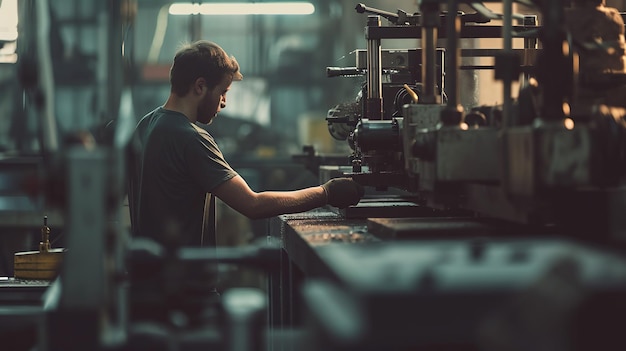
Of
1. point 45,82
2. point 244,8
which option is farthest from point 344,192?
point 244,8

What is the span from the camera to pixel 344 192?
2420 mm

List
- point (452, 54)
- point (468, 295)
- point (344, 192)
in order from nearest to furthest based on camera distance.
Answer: point (468, 295)
point (452, 54)
point (344, 192)

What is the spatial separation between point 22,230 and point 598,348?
12.8 feet

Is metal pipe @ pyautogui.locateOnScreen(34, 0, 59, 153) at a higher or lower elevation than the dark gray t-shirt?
higher

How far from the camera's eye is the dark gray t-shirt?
8.34 feet

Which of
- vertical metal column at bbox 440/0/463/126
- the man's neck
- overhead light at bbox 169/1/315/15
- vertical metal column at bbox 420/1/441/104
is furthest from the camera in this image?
overhead light at bbox 169/1/315/15

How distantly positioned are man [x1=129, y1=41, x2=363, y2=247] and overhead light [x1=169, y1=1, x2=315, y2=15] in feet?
8.49

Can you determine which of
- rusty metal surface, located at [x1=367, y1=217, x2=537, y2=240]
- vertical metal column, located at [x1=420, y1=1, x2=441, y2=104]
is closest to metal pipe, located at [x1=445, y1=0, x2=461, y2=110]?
vertical metal column, located at [x1=420, y1=1, x2=441, y2=104]

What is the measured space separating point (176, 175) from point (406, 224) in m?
1.01

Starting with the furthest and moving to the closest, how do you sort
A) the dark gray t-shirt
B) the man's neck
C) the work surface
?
1. the man's neck
2. the dark gray t-shirt
3. the work surface

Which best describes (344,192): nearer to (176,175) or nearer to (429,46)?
(176,175)

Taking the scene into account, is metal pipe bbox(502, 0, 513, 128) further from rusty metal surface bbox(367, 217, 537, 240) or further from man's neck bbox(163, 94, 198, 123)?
man's neck bbox(163, 94, 198, 123)

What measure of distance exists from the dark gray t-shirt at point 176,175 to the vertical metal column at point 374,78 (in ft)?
1.54

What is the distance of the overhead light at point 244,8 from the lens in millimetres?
5293
